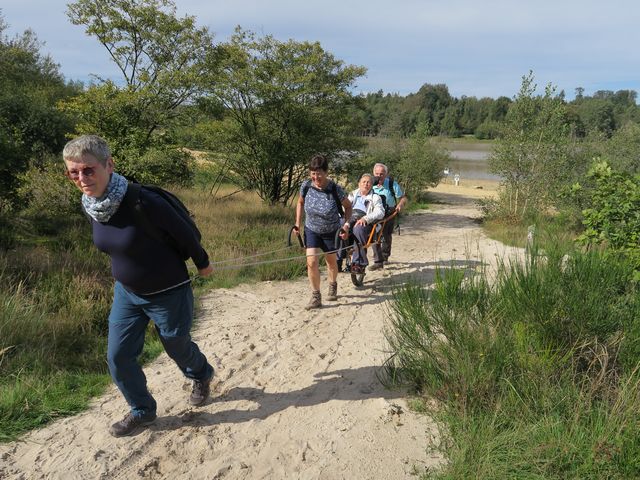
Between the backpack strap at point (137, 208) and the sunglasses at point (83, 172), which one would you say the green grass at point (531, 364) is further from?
the sunglasses at point (83, 172)

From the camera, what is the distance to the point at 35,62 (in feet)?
78.7

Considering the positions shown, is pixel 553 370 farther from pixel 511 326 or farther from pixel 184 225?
pixel 184 225

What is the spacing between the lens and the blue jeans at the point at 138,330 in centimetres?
294

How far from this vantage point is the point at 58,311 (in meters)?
4.83

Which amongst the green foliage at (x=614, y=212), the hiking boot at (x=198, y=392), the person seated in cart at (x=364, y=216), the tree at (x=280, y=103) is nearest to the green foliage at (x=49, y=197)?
the tree at (x=280, y=103)

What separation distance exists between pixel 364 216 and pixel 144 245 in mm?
4371

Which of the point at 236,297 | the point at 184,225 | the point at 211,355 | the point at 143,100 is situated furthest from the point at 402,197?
the point at 143,100

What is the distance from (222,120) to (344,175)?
14.1 feet

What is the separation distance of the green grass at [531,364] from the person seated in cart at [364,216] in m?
2.55

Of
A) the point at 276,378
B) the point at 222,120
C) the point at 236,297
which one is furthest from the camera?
the point at 222,120

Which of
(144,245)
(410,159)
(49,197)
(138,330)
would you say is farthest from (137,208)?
(410,159)

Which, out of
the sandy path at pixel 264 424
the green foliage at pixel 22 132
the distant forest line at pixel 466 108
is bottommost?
the sandy path at pixel 264 424

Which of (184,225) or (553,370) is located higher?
(184,225)

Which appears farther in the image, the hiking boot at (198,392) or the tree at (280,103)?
the tree at (280,103)
